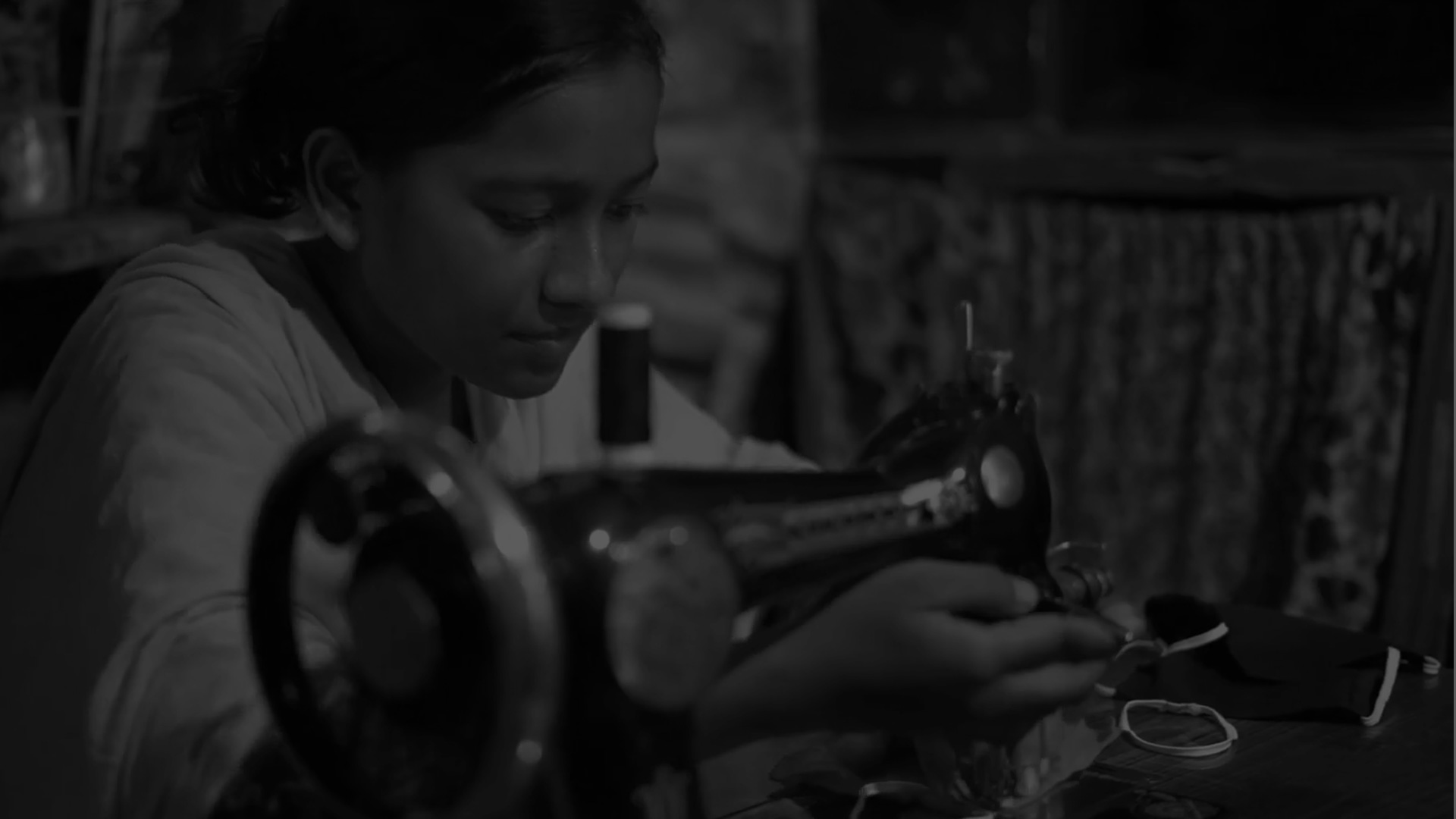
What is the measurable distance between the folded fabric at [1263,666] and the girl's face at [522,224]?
16.9 inches

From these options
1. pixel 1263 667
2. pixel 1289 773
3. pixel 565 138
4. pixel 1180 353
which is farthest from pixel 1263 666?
pixel 1180 353

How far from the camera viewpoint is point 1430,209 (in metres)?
1.97

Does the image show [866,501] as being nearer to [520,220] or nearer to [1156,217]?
[520,220]

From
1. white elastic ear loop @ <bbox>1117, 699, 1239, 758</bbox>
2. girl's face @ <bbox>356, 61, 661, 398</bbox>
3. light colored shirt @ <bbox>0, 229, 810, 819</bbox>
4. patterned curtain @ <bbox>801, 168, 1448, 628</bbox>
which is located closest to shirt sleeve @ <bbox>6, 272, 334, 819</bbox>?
light colored shirt @ <bbox>0, 229, 810, 819</bbox>

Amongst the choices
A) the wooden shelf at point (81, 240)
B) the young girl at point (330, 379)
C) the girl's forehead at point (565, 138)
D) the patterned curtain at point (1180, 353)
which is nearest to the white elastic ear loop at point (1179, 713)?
the young girl at point (330, 379)

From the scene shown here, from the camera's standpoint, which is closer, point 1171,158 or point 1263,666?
point 1263,666

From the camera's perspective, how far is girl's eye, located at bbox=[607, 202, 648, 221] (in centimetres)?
89

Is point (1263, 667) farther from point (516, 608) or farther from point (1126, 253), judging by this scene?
point (1126, 253)

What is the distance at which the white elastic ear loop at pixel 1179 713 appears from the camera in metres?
0.92

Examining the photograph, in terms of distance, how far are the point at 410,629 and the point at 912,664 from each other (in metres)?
0.21

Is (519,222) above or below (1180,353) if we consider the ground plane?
above

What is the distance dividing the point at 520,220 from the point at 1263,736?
21.4 inches

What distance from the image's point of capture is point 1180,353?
2.23 meters

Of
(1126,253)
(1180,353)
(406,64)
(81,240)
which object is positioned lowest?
(1180,353)
